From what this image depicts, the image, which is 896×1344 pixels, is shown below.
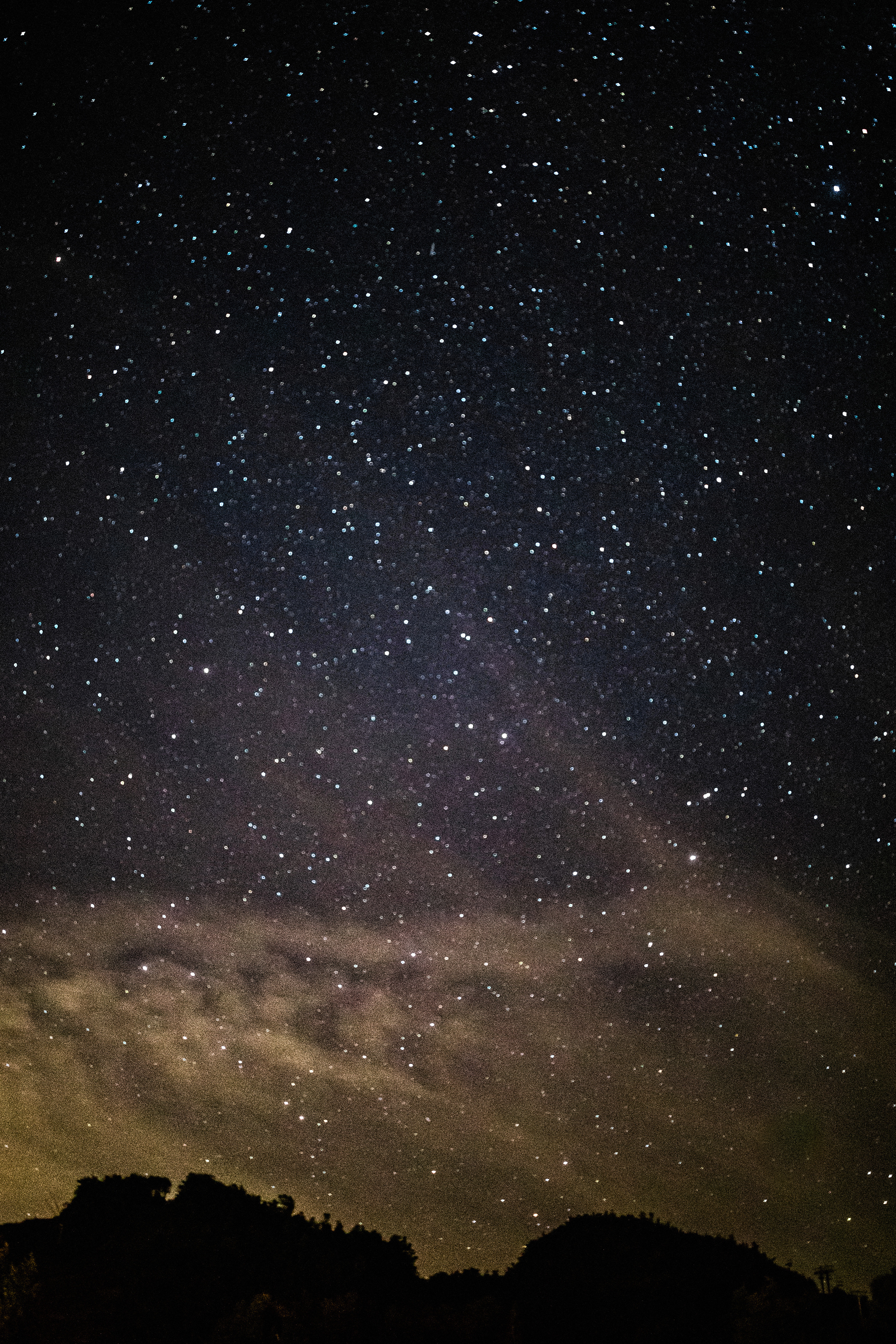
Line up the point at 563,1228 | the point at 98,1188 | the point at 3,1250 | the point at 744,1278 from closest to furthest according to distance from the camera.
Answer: the point at 744,1278
the point at 3,1250
the point at 563,1228
the point at 98,1188

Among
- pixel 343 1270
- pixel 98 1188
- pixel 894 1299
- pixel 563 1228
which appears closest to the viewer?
pixel 894 1299

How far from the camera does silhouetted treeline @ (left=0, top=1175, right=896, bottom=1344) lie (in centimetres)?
1612

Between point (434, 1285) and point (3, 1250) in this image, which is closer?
point (3, 1250)

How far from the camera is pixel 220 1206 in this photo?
24.8 metres

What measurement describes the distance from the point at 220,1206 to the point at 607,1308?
1199 centimetres

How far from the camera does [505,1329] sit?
715 inches

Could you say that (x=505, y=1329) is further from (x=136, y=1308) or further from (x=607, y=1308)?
(x=136, y=1308)

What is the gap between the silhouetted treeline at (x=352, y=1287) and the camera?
16.1 metres

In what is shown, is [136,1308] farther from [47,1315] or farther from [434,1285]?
[434,1285]

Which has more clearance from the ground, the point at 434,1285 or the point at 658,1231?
the point at 658,1231

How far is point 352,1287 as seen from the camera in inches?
819

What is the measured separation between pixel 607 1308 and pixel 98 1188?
16.7 m

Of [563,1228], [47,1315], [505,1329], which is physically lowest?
[47,1315]

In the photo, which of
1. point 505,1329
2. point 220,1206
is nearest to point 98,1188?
point 220,1206
